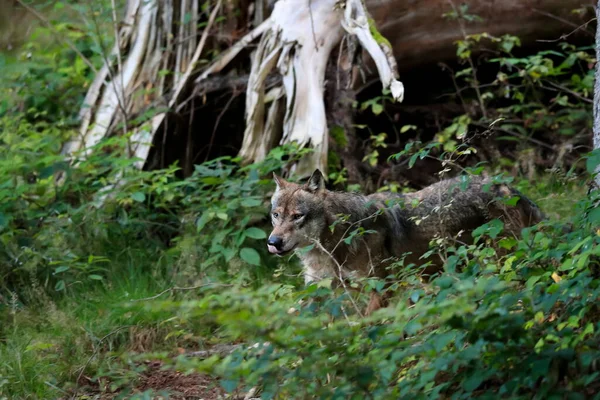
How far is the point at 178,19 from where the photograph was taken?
10.6 m

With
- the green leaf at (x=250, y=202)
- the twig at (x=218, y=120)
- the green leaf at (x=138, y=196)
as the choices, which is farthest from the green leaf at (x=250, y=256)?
the twig at (x=218, y=120)

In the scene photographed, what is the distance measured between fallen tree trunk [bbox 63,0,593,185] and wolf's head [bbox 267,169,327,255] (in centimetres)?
167

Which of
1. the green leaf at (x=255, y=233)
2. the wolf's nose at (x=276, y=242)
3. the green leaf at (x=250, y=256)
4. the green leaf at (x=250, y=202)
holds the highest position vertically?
the green leaf at (x=250, y=202)

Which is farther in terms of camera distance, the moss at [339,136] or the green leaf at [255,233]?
the moss at [339,136]

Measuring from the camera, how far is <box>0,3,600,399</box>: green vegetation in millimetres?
3924

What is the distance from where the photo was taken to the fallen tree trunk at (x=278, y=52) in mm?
8789

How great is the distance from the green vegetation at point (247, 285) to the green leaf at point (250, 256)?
56mm

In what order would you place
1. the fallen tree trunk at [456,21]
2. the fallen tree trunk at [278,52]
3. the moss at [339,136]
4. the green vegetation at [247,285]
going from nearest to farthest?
the green vegetation at [247,285] < the fallen tree trunk at [278,52] < the moss at [339,136] < the fallen tree trunk at [456,21]

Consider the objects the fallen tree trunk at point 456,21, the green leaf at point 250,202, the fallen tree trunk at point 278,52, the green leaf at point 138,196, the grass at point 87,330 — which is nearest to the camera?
the grass at point 87,330

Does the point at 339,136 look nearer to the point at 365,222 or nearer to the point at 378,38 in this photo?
the point at 378,38

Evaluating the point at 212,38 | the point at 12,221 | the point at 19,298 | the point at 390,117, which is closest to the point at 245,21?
the point at 212,38

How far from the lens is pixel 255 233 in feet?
24.7

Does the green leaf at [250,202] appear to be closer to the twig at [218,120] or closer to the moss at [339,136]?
the moss at [339,136]

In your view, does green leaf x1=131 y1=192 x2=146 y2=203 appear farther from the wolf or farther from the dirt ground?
the dirt ground
